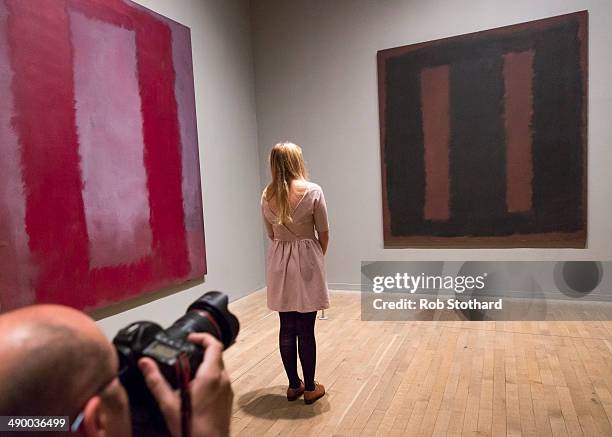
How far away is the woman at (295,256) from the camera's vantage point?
7.35 ft

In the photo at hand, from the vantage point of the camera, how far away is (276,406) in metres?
2.32

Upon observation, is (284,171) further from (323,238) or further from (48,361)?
(48,361)

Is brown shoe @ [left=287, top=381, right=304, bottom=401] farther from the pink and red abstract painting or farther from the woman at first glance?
the pink and red abstract painting

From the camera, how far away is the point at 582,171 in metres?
3.68

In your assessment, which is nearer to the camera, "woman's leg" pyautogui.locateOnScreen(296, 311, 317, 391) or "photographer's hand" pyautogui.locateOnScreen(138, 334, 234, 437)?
"photographer's hand" pyautogui.locateOnScreen(138, 334, 234, 437)

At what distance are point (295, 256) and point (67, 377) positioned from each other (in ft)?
5.83

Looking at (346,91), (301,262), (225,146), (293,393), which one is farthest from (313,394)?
(346,91)

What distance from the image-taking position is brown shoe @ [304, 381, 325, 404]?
2.33 metres

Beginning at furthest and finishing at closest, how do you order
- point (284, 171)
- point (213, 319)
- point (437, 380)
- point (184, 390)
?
point (437, 380), point (284, 171), point (213, 319), point (184, 390)

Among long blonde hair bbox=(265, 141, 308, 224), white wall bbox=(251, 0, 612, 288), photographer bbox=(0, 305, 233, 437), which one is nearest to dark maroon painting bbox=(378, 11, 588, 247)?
white wall bbox=(251, 0, 612, 288)

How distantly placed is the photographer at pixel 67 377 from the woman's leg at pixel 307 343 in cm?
171

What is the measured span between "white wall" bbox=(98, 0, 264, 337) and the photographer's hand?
287 centimetres

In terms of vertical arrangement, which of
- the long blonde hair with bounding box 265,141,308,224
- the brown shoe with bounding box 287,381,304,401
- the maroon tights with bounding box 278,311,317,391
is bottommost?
the brown shoe with bounding box 287,381,304,401

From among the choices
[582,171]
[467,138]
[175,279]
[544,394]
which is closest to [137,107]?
[175,279]
